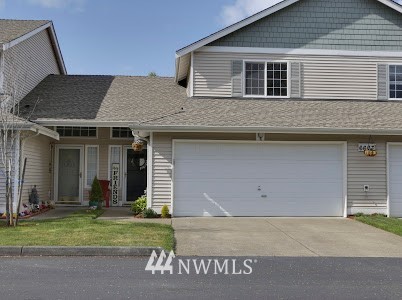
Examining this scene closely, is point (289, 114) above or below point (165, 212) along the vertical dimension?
above

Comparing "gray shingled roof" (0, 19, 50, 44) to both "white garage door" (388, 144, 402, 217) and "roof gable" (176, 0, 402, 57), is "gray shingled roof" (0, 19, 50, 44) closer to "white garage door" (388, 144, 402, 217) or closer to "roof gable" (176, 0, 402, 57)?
"roof gable" (176, 0, 402, 57)

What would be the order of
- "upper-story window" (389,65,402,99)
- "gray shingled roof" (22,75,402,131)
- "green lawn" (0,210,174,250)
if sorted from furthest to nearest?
"upper-story window" (389,65,402,99) → "gray shingled roof" (22,75,402,131) → "green lawn" (0,210,174,250)

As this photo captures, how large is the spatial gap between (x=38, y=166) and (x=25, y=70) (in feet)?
12.9

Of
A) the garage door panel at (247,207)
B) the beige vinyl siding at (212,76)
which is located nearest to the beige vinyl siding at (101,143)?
the beige vinyl siding at (212,76)

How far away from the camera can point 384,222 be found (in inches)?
497

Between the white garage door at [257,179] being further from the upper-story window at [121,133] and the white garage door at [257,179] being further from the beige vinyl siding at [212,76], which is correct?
the upper-story window at [121,133]

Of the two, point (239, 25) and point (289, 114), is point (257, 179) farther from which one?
point (239, 25)

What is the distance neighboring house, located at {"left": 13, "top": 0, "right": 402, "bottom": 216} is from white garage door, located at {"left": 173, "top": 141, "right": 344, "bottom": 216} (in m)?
0.03

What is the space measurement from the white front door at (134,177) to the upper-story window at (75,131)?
1.43 meters

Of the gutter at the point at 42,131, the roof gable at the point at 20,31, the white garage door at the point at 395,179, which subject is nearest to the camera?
the gutter at the point at 42,131

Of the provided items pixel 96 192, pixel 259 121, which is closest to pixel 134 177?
pixel 96 192

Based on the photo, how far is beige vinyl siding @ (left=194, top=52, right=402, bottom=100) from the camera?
15695mm

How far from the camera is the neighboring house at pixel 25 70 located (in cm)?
1356

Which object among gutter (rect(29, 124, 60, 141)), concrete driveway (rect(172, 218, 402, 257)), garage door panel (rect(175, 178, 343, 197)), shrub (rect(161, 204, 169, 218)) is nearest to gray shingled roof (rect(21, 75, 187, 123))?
gutter (rect(29, 124, 60, 141))
